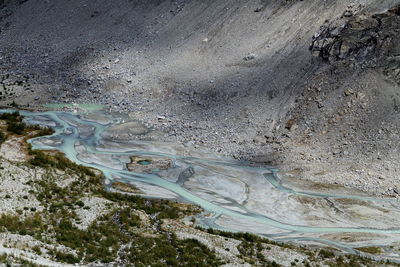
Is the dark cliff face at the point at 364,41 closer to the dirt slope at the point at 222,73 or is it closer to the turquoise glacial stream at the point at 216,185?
the dirt slope at the point at 222,73

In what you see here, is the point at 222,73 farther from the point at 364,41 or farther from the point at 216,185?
the point at 216,185

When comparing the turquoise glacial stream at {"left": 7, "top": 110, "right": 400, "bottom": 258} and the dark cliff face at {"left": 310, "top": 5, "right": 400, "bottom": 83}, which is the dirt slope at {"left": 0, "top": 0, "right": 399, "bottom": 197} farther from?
the turquoise glacial stream at {"left": 7, "top": 110, "right": 400, "bottom": 258}

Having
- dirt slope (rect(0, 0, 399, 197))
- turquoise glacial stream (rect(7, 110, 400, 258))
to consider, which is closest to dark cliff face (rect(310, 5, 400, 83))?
dirt slope (rect(0, 0, 399, 197))

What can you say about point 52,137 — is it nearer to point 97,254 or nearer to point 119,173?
point 119,173

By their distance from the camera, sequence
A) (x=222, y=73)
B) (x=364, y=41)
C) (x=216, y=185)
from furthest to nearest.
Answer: (x=222, y=73) → (x=364, y=41) → (x=216, y=185)

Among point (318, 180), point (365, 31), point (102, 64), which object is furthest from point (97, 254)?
point (102, 64)

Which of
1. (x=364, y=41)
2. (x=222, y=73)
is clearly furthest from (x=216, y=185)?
(x=364, y=41)
